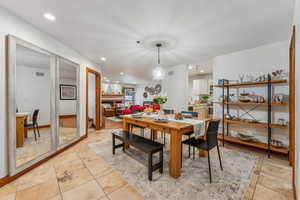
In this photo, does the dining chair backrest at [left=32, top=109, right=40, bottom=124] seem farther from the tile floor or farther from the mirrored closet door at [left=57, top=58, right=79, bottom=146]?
the tile floor

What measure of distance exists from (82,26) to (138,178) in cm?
268

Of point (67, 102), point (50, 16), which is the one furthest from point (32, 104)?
point (50, 16)

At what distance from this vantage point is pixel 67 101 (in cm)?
313

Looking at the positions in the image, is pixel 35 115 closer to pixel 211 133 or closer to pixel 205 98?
pixel 211 133

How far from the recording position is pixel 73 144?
3.26 meters

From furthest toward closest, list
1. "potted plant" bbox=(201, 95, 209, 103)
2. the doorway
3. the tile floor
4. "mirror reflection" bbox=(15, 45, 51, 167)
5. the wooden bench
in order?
"potted plant" bbox=(201, 95, 209, 103)
the doorway
"mirror reflection" bbox=(15, 45, 51, 167)
the wooden bench
the tile floor

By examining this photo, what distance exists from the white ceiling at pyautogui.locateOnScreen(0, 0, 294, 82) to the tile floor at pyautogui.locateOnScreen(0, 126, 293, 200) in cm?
244

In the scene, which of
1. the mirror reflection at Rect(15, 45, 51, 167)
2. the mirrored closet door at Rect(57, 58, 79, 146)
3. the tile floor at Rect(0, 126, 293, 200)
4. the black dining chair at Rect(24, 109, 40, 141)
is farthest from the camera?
the mirrored closet door at Rect(57, 58, 79, 146)

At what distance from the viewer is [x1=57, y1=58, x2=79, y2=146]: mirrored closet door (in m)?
2.88

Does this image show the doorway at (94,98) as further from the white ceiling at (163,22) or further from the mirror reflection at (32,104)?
the mirror reflection at (32,104)

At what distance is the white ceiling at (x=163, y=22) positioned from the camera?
168 centimetres

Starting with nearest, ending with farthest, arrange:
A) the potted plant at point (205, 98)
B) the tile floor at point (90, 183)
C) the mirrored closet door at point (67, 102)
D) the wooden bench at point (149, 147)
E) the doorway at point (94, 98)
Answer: the tile floor at point (90, 183), the wooden bench at point (149, 147), the mirrored closet door at point (67, 102), the doorway at point (94, 98), the potted plant at point (205, 98)

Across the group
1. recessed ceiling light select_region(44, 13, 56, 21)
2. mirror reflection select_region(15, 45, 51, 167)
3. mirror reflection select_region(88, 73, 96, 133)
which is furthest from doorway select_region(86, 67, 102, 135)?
recessed ceiling light select_region(44, 13, 56, 21)

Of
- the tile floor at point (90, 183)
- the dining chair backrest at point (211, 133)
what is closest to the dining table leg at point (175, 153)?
the dining chair backrest at point (211, 133)
